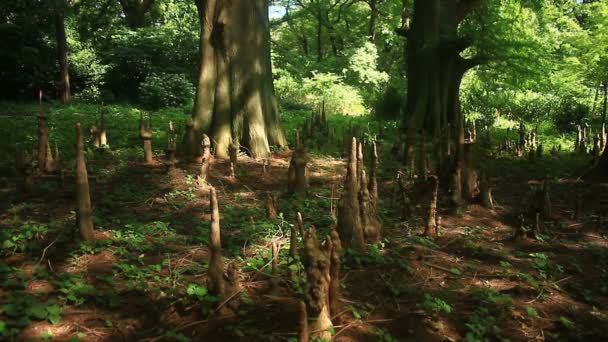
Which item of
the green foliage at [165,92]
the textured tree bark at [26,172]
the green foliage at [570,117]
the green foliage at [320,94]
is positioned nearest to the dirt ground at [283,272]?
the textured tree bark at [26,172]

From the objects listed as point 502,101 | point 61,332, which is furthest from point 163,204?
point 502,101

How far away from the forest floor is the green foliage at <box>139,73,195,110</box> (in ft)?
37.5

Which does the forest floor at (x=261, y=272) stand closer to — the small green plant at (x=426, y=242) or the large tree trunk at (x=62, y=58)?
the small green plant at (x=426, y=242)

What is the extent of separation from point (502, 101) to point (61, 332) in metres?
20.9

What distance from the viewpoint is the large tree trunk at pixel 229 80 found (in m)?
8.27

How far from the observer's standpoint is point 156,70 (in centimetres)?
1905

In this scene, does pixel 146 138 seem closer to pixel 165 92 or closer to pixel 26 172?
pixel 26 172

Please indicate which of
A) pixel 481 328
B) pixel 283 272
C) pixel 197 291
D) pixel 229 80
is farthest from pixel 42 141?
pixel 481 328

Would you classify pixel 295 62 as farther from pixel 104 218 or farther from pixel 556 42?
pixel 104 218

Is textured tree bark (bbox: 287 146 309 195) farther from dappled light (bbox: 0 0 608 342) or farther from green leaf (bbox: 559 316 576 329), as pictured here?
green leaf (bbox: 559 316 576 329)

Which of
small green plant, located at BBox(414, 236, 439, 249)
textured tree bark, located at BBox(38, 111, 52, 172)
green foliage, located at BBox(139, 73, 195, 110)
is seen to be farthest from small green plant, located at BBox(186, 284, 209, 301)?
green foliage, located at BBox(139, 73, 195, 110)

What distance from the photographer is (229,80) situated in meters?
8.46

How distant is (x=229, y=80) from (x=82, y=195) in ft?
15.6

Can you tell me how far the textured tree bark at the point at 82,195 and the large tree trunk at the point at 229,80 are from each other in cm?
395
